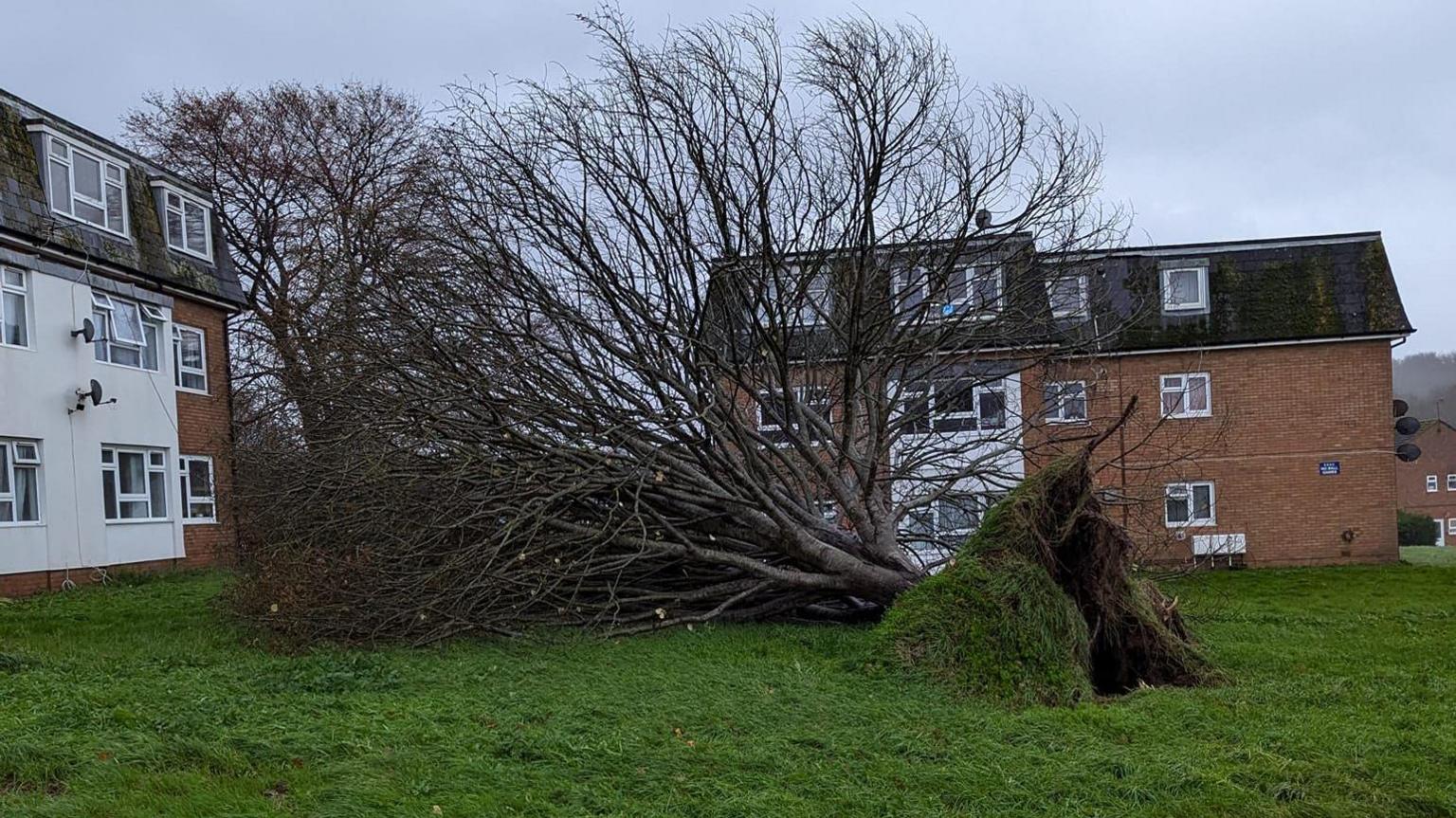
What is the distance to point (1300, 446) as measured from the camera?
21.9 metres

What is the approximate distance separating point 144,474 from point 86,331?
2905 millimetres

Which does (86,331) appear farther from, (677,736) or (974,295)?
(677,736)

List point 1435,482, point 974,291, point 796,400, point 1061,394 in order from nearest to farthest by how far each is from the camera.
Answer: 1. point 796,400
2. point 1061,394
3. point 974,291
4. point 1435,482

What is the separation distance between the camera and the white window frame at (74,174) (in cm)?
1827

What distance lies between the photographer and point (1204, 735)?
21.3 ft

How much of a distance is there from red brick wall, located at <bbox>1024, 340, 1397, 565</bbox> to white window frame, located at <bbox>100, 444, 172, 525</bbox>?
1669 centimetres

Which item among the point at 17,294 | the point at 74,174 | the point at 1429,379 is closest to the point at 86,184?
the point at 74,174

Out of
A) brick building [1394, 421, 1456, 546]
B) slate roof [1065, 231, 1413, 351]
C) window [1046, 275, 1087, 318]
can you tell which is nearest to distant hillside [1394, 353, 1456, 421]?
brick building [1394, 421, 1456, 546]

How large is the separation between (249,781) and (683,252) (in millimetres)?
7062

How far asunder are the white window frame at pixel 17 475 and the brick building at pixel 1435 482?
6085 centimetres

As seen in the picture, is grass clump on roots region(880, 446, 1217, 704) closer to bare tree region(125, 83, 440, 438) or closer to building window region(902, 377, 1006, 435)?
building window region(902, 377, 1006, 435)

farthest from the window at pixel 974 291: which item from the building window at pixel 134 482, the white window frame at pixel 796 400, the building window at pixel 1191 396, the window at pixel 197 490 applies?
the window at pixel 197 490

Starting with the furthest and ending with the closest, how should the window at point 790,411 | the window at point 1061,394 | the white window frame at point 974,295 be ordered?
1. the window at point 1061,394
2. the white window frame at point 974,295
3. the window at point 790,411

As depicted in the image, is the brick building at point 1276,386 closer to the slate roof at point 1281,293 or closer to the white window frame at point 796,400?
the slate roof at point 1281,293
